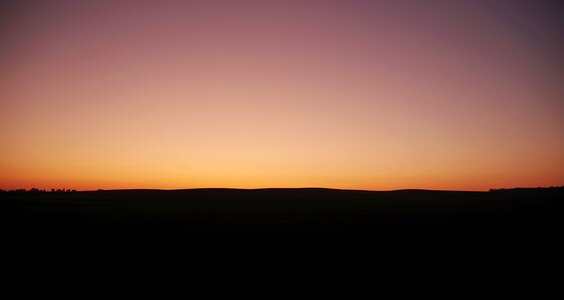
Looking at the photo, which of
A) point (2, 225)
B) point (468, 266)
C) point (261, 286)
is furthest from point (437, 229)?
point (2, 225)

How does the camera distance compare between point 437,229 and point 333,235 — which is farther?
point 437,229

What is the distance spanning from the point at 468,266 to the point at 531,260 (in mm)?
3323

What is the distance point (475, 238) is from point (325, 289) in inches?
539

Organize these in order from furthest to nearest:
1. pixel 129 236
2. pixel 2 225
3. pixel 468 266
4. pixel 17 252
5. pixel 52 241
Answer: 1. pixel 2 225
2. pixel 129 236
3. pixel 52 241
4. pixel 17 252
5. pixel 468 266

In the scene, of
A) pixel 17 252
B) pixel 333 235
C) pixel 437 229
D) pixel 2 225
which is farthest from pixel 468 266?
pixel 2 225

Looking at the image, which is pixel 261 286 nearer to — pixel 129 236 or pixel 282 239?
pixel 282 239

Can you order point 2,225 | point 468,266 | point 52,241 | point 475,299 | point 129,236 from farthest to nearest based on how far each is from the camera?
1. point 2,225
2. point 129,236
3. point 52,241
4. point 468,266
5. point 475,299

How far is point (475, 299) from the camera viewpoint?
11.8 meters

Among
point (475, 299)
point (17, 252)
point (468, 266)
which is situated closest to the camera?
point (475, 299)

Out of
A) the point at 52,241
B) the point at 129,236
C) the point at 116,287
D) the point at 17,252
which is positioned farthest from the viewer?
the point at 129,236

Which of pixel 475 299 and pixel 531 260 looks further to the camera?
pixel 531 260

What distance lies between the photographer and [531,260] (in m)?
16.4

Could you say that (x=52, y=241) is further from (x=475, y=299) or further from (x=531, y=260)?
(x=531, y=260)

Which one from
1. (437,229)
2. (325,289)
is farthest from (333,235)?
(325,289)
